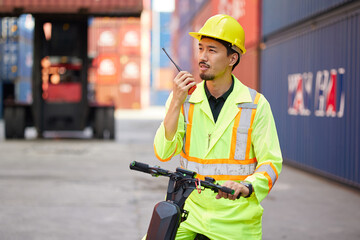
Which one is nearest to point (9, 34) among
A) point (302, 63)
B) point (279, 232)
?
point (302, 63)

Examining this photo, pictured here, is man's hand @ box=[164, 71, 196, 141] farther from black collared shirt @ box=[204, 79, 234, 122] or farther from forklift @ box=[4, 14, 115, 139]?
forklift @ box=[4, 14, 115, 139]

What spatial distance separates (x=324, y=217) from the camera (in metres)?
7.08

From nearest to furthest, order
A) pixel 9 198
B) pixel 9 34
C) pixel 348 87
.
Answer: pixel 9 198
pixel 348 87
pixel 9 34

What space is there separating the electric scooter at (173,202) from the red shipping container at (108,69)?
46.9 m

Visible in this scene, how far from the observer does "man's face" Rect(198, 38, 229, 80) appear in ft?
8.96

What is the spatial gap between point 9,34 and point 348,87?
2574cm

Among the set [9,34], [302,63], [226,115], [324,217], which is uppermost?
[9,34]

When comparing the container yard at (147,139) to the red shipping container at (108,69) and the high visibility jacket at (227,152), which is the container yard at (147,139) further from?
the red shipping container at (108,69)

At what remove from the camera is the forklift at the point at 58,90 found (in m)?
17.5

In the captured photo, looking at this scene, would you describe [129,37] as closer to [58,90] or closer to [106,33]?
[106,33]

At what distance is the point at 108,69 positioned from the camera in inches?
1941

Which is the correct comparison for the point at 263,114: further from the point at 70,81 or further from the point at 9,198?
the point at 70,81

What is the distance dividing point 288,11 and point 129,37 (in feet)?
123

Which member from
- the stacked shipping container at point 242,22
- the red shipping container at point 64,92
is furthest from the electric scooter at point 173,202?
the red shipping container at point 64,92
